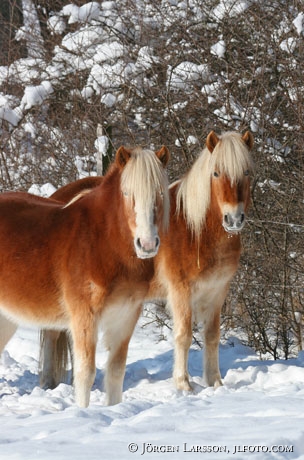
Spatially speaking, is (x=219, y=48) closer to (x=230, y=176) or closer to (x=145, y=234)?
(x=230, y=176)

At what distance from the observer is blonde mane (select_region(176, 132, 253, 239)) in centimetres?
538

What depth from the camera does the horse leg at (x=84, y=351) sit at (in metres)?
4.36

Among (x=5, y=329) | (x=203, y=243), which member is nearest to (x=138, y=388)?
(x=5, y=329)

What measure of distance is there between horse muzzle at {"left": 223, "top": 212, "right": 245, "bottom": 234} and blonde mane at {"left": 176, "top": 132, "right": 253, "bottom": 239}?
0.93 ft

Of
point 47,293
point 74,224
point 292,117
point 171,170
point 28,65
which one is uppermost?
point 28,65

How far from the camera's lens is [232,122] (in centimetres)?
765

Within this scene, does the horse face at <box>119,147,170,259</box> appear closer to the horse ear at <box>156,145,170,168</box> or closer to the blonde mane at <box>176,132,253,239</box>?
the horse ear at <box>156,145,170,168</box>

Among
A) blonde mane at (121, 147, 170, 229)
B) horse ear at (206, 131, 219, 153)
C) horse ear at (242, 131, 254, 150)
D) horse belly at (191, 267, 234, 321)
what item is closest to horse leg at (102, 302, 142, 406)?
blonde mane at (121, 147, 170, 229)

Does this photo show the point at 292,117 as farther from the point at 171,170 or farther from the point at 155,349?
the point at 155,349

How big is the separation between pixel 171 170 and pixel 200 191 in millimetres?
2488

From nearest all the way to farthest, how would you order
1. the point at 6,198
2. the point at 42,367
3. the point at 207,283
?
the point at 6,198 < the point at 207,283 < the point at 42,367

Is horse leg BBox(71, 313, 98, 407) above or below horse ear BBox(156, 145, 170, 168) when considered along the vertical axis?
below

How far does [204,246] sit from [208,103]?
9.23ft

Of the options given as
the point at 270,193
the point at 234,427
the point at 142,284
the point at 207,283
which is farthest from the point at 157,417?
the point at 270,193
